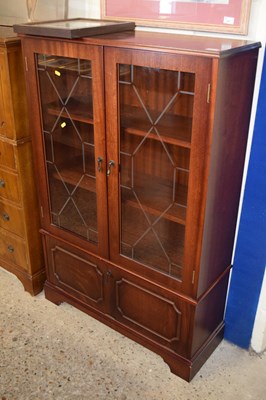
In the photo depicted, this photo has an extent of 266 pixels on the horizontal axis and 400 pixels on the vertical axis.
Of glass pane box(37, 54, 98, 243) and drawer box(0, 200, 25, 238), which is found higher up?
glass pane box(37, 54, 98, 243)

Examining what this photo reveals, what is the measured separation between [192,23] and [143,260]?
3.09 ft

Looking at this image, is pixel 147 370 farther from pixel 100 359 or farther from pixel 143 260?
pixel 143 260

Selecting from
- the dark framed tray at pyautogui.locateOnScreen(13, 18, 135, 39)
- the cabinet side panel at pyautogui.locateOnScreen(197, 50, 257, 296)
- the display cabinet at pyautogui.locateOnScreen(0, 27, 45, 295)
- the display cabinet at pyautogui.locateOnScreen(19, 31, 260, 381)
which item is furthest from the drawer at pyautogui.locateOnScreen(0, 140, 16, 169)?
the cabinet side panel at pyautogui.locateOnScreen(197, 50, 257, 296)

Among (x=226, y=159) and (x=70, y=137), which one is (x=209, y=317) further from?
(x=70, y=137)

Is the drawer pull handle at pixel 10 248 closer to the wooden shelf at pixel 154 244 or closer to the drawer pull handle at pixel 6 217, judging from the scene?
the drawer pull handle at pixel 6 217

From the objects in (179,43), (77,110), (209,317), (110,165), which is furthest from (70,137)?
(209,317)

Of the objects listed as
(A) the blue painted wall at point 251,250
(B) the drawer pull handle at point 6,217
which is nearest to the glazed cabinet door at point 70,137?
(B) the drawer pull handle at point 6,217

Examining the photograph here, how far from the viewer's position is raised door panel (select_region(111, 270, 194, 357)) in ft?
5.44

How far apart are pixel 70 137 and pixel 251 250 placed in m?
0.89

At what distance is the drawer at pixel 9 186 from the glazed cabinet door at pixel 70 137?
159mm

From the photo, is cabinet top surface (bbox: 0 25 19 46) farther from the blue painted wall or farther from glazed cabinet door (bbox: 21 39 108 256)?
the blue painted wall

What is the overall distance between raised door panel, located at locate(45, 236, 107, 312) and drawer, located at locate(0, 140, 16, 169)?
1.30 feet

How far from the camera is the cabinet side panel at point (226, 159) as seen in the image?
1.28 meters

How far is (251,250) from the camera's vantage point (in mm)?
1704
